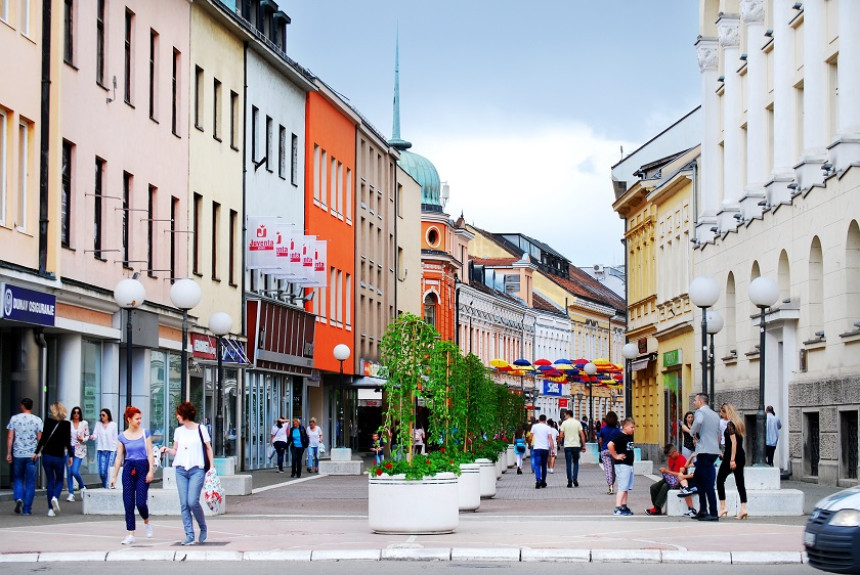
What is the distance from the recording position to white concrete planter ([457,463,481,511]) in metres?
26.0

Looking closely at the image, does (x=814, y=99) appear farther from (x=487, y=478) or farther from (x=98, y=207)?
(x=98, y=207)

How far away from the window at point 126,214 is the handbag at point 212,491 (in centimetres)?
1259

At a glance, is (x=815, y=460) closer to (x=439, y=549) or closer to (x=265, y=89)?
(x=439, y=549)

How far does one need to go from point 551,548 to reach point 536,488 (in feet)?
63.5

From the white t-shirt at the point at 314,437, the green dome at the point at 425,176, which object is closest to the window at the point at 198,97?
the white t-shirt at the point at 314,437

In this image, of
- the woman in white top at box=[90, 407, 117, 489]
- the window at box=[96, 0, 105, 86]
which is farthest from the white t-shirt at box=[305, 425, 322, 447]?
the woman in white top at box=[90, 407, 117, 489]

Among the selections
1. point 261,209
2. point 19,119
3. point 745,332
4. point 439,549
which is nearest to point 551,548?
point 439,549

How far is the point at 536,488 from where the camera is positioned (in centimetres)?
3753

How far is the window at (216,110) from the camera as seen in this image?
149ft

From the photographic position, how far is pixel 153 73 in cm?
3953

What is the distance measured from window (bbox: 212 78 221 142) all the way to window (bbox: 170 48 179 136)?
3804 millimetres

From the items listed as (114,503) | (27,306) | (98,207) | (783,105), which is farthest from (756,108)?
(114,503)

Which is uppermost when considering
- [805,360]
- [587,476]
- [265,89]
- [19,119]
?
[265,89]

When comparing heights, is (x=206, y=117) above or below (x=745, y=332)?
above
